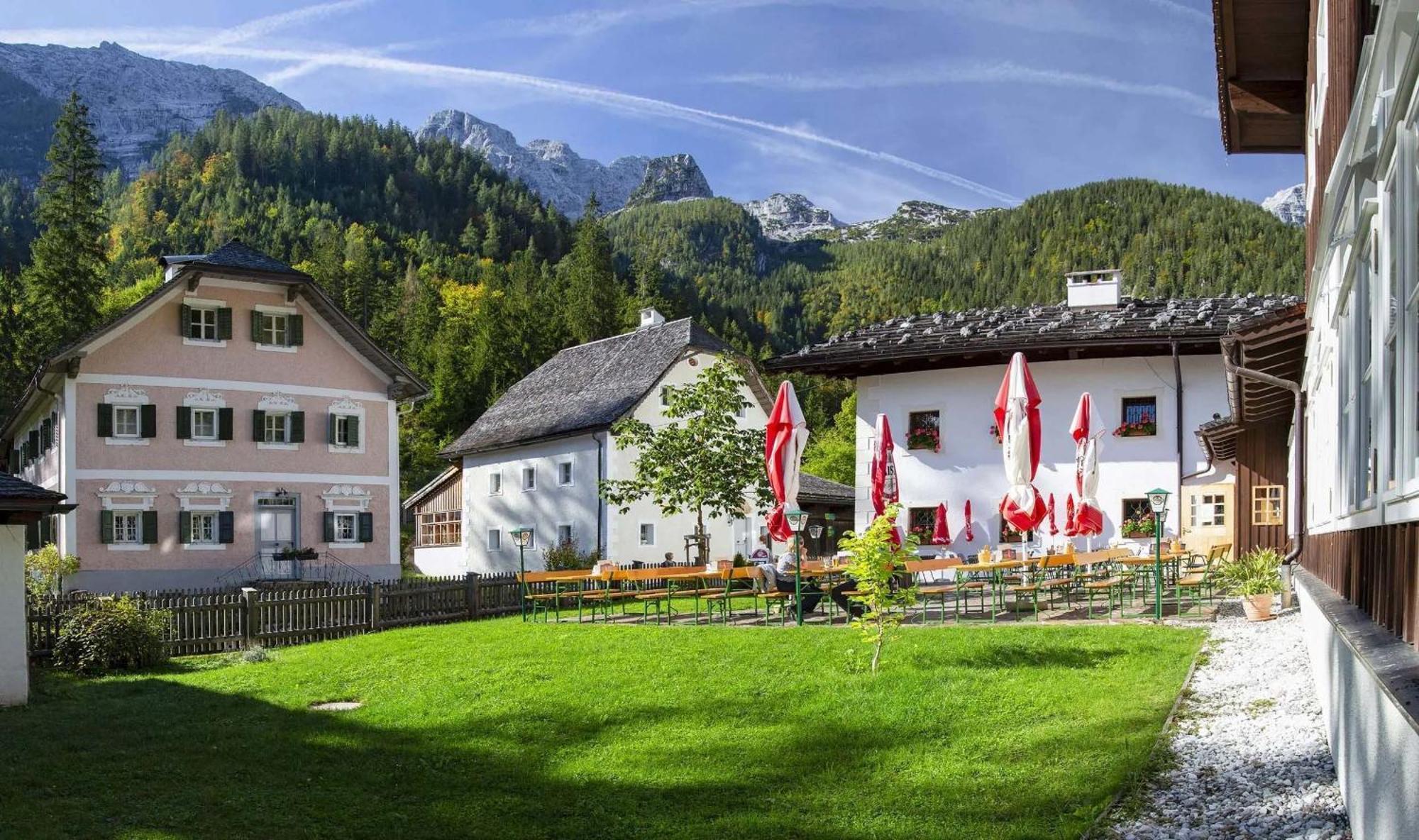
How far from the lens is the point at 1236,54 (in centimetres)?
1267

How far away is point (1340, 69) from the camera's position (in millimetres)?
6922

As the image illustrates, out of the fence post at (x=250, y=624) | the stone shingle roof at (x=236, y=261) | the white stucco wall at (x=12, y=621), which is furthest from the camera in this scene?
the stone shingle roof at (x=236, y=261)

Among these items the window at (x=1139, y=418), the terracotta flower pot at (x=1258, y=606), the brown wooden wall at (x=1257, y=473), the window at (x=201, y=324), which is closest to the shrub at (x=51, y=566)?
the window at (x=201, y=324)

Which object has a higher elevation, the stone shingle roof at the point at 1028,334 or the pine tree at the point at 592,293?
the pine tree at the point at 592,293

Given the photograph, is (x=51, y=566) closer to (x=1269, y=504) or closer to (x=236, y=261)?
(x=236, y=261)

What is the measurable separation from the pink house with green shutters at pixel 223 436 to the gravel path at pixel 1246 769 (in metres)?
26.4

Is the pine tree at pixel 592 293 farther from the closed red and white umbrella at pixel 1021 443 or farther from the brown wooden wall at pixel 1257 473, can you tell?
the closed red and white umbrella at pixel 1021 443

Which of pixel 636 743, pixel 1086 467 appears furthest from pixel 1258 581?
pixel 636 743

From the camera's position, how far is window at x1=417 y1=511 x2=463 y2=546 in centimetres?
4688

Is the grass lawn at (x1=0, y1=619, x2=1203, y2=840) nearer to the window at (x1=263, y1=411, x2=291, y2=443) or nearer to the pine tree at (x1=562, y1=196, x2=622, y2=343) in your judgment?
the window at (x1=263, y1=411, x2=291, y2=443)

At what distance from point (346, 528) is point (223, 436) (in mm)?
4071

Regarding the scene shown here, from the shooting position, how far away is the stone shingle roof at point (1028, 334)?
2469 cm

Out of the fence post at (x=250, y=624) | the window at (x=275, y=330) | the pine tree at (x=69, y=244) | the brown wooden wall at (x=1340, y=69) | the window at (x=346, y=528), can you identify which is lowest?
the fence post at (x=250, y=624)

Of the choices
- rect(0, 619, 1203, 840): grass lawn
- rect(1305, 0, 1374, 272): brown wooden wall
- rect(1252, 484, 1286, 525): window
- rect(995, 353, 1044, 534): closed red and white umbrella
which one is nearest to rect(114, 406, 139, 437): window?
rect(0, 619, 1203, 840): grass lawn
